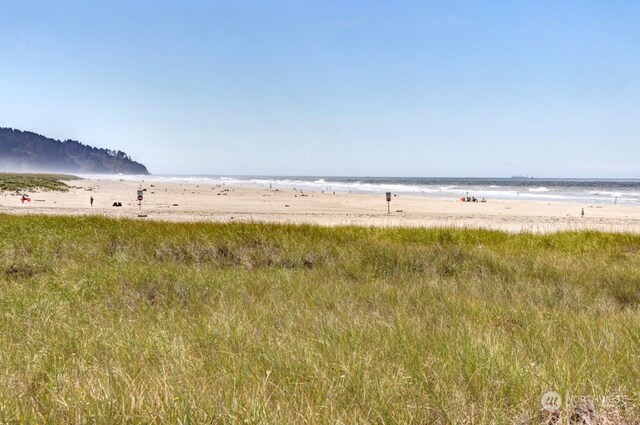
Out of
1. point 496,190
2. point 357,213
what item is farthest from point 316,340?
point 496,190

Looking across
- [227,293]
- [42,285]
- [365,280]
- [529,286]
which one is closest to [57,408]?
Result: [227,293]

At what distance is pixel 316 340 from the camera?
379cm

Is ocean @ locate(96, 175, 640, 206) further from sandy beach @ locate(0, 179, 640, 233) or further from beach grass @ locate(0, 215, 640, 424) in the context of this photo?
beach grass @ locate(0, 215, 640, 424)

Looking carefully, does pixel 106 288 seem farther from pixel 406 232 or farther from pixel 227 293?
pixel 406 232

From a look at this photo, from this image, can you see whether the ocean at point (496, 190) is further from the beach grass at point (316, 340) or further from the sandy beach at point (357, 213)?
the beach grass at point (316, 340)

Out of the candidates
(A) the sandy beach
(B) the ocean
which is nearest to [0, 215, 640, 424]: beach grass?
(A) the sandy beach

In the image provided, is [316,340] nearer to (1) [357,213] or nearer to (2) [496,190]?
(1) [357,213]

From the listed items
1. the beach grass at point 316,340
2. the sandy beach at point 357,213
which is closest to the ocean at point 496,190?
the sandy beach at point 357,213

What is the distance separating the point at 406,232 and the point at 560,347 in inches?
361

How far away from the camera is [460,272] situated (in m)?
8.48

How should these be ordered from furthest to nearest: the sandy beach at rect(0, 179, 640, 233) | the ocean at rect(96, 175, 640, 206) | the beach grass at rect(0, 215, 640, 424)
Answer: the ocean at rect(96, 175, 640, 206) → the sandy beach at rect(0, 179, 640, 233) → the beach grass at rect(0, 215, 640, 424)

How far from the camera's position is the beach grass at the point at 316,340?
105 inches

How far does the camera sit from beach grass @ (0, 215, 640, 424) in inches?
105

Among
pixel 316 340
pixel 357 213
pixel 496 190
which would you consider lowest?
pixel 357 213
